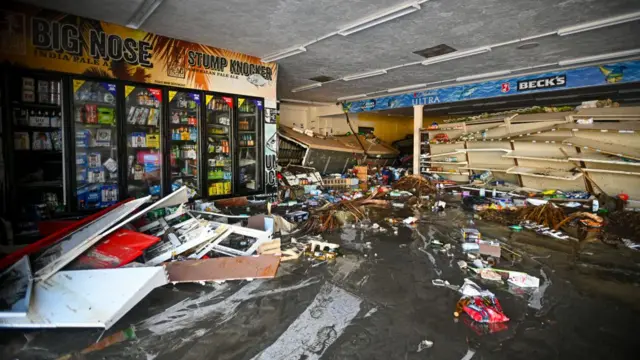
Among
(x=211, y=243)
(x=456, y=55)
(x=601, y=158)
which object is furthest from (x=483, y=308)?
(x=601, y=158)

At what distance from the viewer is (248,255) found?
381 cm

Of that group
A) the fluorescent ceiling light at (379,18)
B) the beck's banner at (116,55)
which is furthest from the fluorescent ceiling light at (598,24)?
the beck's banner at (116,55)

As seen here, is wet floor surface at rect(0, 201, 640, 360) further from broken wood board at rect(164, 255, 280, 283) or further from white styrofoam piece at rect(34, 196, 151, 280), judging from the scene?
white styrofoam piece at rect(34, 196, 151, 280)

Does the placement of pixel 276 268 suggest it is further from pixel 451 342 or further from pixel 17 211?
pixel 17 211

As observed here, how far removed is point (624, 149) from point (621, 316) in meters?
5.57

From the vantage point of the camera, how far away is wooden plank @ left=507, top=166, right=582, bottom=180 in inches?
296

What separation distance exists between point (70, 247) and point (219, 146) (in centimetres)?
395

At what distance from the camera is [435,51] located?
6.77m

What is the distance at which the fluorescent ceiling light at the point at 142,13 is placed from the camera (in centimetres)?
466

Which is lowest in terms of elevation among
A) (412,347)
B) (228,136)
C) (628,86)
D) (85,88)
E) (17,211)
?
(412,347)

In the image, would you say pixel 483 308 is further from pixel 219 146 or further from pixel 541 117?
pixel 541 117

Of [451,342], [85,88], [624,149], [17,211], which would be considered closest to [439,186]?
[624,149]

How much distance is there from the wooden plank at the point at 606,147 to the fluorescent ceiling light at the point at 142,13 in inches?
329

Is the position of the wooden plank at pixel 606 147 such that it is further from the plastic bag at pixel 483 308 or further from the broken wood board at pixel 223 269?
the broken wood board at pixel 223 269
